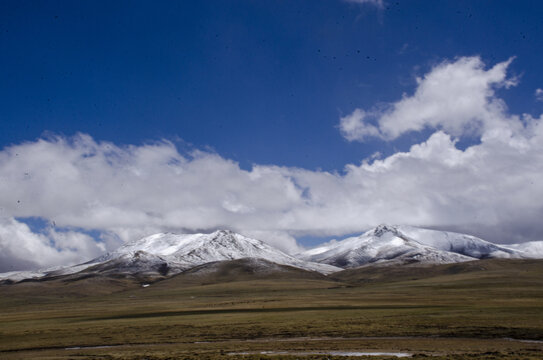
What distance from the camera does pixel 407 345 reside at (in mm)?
40844

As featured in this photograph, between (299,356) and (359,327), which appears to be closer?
(299,356)

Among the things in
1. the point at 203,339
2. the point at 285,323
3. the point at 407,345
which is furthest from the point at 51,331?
the point at 407,345

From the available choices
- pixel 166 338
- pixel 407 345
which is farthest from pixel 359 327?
pixel 166 338

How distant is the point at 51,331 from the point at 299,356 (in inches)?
1866

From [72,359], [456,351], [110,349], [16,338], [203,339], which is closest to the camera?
[456,351]

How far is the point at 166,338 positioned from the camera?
53.5m

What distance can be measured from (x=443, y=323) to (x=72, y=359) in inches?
1614

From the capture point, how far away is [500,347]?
125 ft

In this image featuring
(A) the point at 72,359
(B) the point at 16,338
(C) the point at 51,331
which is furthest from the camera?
(C) the point at 51,331

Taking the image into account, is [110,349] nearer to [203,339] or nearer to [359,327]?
[203,339]

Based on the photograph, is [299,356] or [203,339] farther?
[203,339]

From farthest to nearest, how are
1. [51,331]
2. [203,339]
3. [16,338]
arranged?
[51,331] < [16,338] < [203,339]

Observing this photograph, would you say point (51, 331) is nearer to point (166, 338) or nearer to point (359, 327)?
point (166, 338)

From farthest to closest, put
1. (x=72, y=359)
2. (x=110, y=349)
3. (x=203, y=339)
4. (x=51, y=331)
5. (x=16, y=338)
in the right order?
1. (x=51, y=331)
2. (x=16, y=338)
3. (x=203, y=339)
4. (x=110, y=349)
5. (x=72, y=359)
